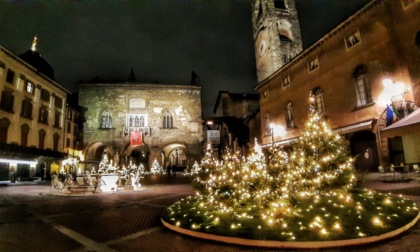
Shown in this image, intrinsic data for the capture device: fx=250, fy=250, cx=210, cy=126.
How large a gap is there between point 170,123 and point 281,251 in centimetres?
3868

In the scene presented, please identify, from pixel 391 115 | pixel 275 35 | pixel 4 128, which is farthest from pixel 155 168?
pixel 391 115

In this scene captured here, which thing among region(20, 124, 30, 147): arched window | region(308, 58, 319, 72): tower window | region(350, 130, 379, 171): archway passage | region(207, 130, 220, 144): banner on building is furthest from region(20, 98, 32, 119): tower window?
region(350, 130, 379, 171): archway passage

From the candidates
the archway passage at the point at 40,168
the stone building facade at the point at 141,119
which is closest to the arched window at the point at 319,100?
the stone building facade at the point at 141,119

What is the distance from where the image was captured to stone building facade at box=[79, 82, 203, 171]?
40.0 metres

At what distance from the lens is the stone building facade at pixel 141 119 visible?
3997 centimetres

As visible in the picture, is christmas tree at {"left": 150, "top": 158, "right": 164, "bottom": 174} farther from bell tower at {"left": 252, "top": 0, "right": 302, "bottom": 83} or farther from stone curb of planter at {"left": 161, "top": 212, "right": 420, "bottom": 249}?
stone curb of planter at {"left": 161, "top": 212, "right": 420, "bottom": 249}

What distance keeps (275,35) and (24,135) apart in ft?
123

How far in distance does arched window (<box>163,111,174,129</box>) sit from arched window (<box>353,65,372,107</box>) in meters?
29.9

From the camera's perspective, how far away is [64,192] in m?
15.4

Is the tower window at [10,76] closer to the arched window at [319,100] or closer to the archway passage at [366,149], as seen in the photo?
the arched window at [319,100]

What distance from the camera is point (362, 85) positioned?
17297mm

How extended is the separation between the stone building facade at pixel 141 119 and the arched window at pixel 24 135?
1211cm

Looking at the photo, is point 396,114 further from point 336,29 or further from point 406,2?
point 336,29

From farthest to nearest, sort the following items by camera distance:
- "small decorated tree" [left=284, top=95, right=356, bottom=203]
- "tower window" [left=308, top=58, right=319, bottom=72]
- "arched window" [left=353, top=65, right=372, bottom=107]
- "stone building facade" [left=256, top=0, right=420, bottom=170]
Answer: "tower window" [left=308, top=58, right=319, bottom=72] → "arched window" [left=353, top=65, right=372, bottom=107] → "stone building facade" [left=256, top=0, right=420, bottom=170] → "small decorated tree" [left=284, top=95, right=356, bottom=203]
